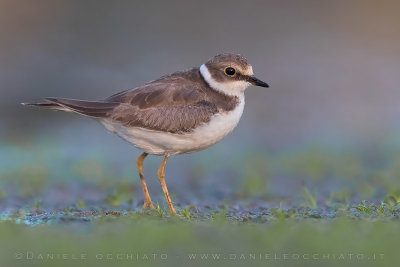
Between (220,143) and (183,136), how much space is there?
A: 6.74 metres

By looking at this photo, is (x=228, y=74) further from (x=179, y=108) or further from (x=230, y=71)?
(x=179, y=108)

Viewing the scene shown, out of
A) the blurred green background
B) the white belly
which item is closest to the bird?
the white belly

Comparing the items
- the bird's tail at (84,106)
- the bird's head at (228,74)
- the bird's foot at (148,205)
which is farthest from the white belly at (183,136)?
the bird's foot at (148,205)

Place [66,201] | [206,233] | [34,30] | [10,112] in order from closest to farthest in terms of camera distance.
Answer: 1. [206,233]
2. [66,201]
3. [10,112]
4. [34,30]

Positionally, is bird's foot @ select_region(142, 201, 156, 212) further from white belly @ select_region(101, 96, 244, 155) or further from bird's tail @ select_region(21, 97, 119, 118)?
A: bird's tail @ select_region(21, 97, 119, 118)

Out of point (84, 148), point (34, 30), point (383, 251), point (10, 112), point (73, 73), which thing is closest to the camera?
point (383, 251)

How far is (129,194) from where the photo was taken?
1073 cm

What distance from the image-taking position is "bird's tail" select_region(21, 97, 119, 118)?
8.96 meters

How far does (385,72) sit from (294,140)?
5.86m

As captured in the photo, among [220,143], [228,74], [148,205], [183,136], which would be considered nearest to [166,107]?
[183,136]

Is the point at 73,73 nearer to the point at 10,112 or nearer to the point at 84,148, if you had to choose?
the point at 10,112

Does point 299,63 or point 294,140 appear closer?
point 294,140

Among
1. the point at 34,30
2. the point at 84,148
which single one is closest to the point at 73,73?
the point at 34,30

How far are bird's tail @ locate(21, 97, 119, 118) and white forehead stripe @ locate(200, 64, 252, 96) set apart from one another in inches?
47.9
